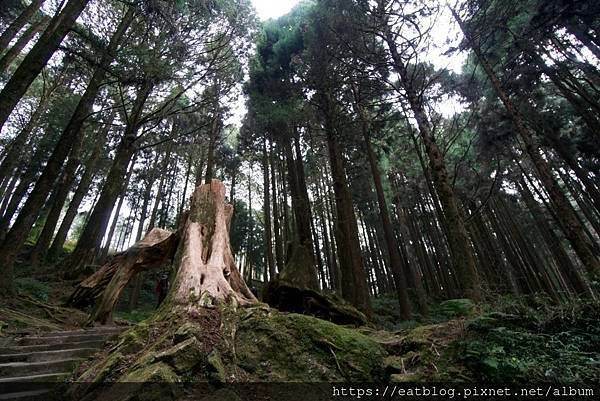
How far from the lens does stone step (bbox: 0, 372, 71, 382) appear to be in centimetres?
287

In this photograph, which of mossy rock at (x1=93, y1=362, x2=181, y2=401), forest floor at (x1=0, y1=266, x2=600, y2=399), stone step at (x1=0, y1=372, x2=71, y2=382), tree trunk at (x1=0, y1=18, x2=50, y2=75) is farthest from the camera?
tree trunk at (x1=0, y1=18, x2=50, y2=75)

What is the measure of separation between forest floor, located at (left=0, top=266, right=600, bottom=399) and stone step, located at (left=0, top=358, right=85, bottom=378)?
221 millimetres

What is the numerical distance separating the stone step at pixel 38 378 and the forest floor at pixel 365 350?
15 cm

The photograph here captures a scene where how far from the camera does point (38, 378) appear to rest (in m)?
3.00

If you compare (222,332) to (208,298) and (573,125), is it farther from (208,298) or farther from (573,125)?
(573,125)

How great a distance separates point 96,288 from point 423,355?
7.11m

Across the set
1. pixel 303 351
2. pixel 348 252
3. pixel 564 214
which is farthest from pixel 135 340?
pixel 564 214

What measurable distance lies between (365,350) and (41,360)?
3.87m

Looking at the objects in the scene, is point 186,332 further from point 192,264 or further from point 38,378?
point 192,264

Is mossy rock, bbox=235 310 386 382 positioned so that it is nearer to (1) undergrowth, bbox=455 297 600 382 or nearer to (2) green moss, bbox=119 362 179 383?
(2) green moss, bbox=119 362 179 383

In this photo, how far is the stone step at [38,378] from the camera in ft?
9.43

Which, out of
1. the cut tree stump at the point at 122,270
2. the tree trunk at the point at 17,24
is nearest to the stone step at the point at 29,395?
the cut tree stump at the point at 122,270

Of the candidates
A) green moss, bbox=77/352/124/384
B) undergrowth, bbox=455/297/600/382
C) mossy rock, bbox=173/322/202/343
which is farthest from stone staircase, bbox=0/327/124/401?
undergrowth, bbox=455/297/600/382

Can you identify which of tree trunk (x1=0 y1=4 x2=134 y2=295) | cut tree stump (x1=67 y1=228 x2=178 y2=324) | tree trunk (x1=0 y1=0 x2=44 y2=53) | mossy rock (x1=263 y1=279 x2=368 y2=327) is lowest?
mossy rock (x1=263 y1=279 x2=368 y2=327)
